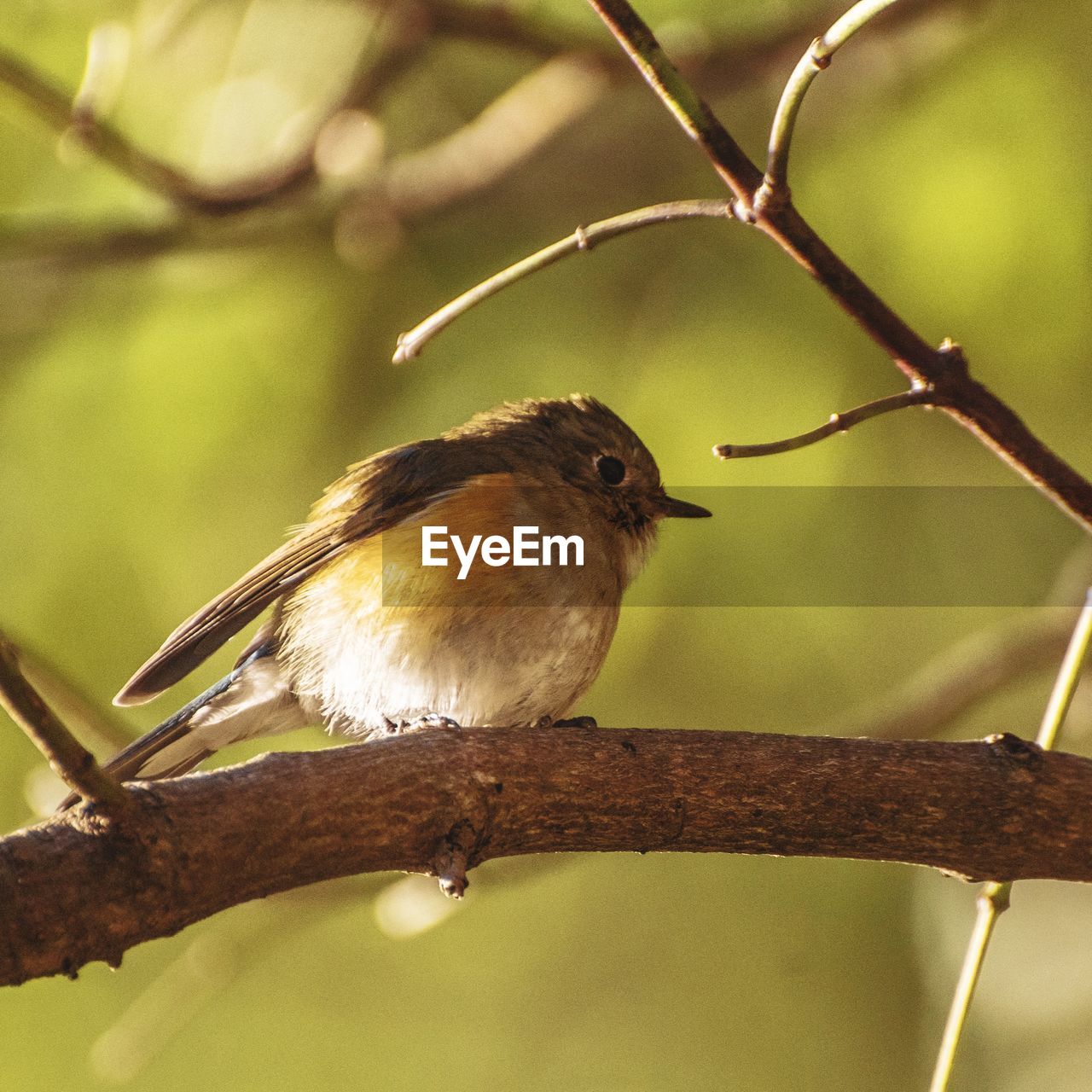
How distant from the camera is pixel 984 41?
18.5 ft

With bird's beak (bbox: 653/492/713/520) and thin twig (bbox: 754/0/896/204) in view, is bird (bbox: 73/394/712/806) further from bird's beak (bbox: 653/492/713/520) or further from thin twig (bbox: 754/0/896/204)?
thin twig (bbox: 754/0/896/204)

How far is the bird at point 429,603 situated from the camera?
360 cm

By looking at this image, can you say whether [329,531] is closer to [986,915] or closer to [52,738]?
[986,915]

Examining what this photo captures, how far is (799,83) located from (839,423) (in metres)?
0.50

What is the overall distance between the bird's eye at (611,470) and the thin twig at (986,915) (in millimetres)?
1857

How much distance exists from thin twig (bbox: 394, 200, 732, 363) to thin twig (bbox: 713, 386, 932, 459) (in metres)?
0.34

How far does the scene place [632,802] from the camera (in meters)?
2.56

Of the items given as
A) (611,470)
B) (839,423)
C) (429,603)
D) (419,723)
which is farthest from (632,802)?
(611,470)

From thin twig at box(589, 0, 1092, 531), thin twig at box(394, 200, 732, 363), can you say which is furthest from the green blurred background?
thin twig at box(589, 0, 1092, 531)

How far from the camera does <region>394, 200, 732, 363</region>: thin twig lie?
7.06 feet

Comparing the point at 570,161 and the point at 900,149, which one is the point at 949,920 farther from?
the point at 570,161

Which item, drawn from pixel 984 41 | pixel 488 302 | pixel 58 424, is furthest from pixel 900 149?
pixel 58 424

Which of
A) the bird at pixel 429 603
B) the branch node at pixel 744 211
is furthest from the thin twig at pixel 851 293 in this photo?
the bird at pixel 429 603

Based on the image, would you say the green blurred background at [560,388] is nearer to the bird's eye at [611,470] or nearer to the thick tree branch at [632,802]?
the bird's eye at [611,470]
